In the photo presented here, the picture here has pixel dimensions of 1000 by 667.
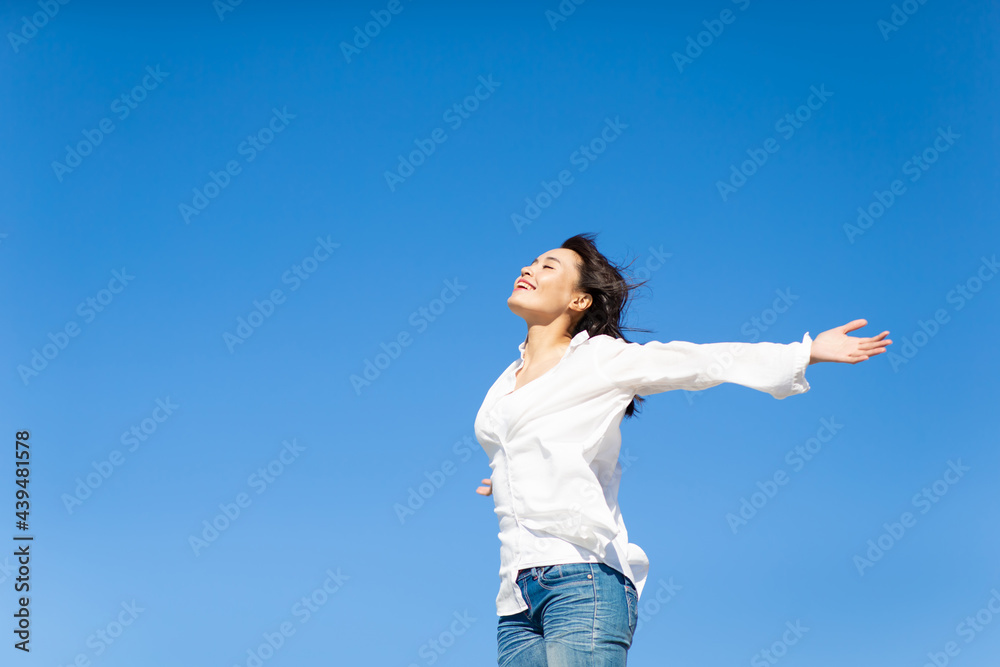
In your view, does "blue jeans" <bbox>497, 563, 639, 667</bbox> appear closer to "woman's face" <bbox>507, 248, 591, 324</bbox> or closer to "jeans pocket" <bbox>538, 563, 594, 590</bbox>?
"jeans pocket" <bbox>538, 563, 594, 590</bbox>

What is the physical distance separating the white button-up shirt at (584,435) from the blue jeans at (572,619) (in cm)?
4

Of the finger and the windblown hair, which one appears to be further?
the windblown hair

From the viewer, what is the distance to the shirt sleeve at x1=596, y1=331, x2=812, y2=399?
2879mm

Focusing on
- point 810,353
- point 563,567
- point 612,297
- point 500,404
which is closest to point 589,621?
point 563,567

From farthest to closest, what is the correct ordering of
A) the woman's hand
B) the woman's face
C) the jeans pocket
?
the woman's face, the jeans pocket, the woman's hand

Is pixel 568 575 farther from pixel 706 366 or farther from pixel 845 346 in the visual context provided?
pixel 845 346

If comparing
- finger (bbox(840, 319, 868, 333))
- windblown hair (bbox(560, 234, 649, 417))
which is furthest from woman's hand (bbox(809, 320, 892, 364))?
windblown hair (bbox(560, 234, 649, 417))

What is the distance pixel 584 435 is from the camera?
10.3ft

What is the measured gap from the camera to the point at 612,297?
3.77 metres

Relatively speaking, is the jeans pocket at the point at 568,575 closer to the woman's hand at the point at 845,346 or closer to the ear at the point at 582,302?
the woman's hand at the point at 845,346

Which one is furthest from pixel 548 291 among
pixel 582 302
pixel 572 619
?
pixel 572 619

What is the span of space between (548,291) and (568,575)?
3.99ft

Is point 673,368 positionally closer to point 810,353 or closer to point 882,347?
point 810,353

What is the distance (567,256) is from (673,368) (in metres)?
0.92
